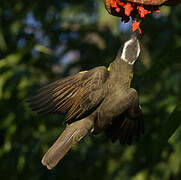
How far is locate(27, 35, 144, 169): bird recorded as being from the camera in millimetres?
2512

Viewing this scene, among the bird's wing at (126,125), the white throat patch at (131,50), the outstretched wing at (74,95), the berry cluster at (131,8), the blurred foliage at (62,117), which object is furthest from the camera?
the blurred foliage at (62,117)

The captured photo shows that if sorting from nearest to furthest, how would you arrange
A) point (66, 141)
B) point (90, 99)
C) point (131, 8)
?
point (131, 8), point (90, 99), point (66, 141)

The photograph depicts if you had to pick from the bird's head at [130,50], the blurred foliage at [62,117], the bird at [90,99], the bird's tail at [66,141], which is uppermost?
the bird's head at [130,50]

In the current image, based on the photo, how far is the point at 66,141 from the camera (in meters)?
A: 2.65

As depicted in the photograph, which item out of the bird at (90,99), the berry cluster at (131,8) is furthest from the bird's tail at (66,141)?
the berry cluster at (131,8)

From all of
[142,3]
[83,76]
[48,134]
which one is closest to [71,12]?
[48,134]

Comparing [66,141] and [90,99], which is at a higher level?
[90,99]

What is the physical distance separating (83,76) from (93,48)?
7.32 ft

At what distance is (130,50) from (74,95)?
45cm

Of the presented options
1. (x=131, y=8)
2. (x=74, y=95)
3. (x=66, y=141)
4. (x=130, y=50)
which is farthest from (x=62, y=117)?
(x=131, y=8)

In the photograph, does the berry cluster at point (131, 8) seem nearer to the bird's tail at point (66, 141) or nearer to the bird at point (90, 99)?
the bird at point (90, 99)

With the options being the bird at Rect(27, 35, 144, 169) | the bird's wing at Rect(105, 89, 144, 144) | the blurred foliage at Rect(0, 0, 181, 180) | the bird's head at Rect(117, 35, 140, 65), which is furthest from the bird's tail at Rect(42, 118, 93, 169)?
the blurred foliage at Rect(0, 0, 181, 180)

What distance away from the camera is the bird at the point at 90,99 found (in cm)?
251

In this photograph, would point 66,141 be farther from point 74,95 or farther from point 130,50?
point 130,50
